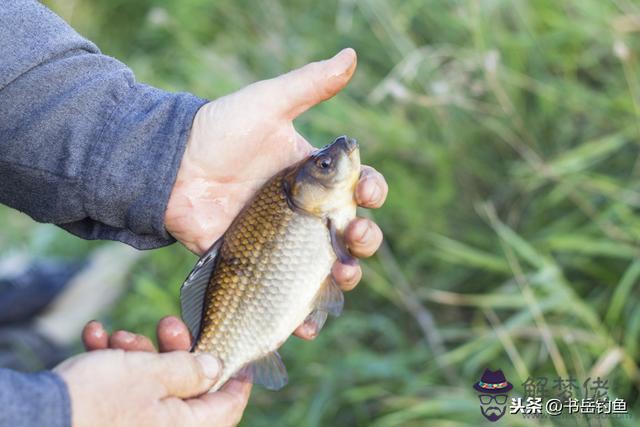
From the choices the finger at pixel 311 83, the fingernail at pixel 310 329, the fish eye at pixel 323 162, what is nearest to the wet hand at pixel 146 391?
the fingernail at pixel 310 329

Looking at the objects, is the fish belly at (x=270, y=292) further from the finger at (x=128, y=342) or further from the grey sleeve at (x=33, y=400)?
the grey sleeve at (x=33, y=400)

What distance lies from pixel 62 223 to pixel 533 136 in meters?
1.84

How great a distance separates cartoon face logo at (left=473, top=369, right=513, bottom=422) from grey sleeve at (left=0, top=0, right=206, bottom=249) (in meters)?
1.07

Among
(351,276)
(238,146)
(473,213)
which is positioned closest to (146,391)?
(351,276)

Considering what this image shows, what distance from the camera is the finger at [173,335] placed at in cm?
188

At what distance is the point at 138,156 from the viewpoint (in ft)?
6.44

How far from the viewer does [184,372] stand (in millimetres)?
1705

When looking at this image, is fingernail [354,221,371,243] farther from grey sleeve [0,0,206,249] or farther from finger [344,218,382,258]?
grey sleeve [0,0,206,249]

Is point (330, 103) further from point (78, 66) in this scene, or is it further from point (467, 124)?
point (78, 66)

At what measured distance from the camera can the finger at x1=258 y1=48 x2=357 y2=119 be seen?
191cm

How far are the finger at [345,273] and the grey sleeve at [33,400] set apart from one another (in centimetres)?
69

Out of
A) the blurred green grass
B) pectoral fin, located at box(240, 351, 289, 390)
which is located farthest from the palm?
the blurred green grass

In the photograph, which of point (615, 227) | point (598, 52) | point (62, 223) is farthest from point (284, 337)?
point (598, 52)

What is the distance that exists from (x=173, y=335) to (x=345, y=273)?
418mm
